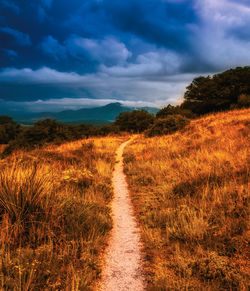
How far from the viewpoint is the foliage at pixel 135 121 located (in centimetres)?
3122

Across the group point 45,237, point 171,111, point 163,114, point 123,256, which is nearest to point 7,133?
point 163,114

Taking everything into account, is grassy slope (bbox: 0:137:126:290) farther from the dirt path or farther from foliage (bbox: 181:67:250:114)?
foliage (bbox: 181:67:250:114)

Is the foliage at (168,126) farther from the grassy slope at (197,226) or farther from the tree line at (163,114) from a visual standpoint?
the grassy slope at (197,226)

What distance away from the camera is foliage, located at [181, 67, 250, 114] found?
103 ft

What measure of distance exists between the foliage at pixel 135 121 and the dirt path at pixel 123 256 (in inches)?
1060

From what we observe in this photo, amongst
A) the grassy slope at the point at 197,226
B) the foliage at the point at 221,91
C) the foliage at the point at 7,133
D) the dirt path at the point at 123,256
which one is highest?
the foliage at the point at 221,91

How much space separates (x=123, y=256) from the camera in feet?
9.75

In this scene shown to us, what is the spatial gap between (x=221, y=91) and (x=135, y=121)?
51.0 ft

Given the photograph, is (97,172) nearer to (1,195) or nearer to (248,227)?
(1,195)

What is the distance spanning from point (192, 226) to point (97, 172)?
15.4 feet

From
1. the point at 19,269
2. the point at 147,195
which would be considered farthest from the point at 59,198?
the point at 147,195

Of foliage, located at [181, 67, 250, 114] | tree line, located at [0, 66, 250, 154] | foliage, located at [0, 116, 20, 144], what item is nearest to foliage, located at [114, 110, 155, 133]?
tree line, located at [0, 66, 250, 154]

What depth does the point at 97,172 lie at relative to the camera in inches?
290

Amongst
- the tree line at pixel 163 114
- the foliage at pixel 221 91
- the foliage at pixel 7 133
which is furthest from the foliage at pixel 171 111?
the foliage at pixel 7 133
